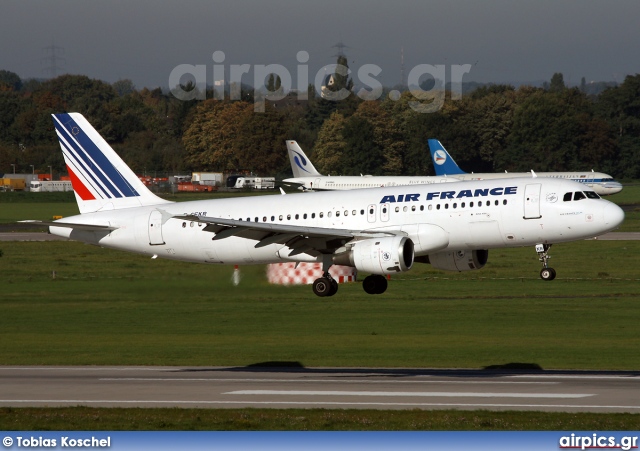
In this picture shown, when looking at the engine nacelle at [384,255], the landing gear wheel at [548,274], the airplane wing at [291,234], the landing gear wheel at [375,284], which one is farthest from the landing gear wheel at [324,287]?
the landing gear wheel at [548,274]

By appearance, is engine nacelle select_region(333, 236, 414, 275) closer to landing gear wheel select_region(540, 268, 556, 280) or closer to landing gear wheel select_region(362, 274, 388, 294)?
landing gear wheel select_region(362, 274, 388, 294)

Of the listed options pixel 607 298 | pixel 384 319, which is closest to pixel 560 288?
pixel 607 298

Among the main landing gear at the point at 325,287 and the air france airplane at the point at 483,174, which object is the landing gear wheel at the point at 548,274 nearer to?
the main landing gear at the point at 325,287

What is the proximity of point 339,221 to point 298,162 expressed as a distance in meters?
115

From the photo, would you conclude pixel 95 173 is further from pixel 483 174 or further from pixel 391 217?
pixel 483 174

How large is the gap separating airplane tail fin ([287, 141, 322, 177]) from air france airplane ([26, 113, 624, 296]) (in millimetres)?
106951

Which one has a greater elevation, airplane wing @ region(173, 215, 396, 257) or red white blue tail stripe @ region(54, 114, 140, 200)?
red white blue tail stripe @ region(54, 114, 140, 200)

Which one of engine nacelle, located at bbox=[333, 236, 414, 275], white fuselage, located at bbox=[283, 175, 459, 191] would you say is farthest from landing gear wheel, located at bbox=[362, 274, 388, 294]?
white fuselage, located at bbox=[283, 175, 459, 191]

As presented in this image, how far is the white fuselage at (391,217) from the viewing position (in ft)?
171

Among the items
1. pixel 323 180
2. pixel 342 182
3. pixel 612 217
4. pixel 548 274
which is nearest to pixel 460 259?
pixel 548 274

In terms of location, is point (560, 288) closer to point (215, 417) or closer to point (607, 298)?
point (607, 298)

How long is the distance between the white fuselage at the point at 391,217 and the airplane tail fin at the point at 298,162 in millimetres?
108910

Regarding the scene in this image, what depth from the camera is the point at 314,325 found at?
83.1m

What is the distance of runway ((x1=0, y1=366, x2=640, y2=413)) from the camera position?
48250mm
